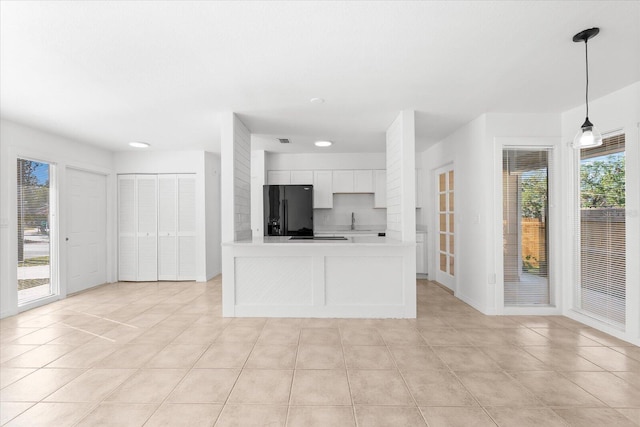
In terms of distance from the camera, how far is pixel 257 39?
2.33 m

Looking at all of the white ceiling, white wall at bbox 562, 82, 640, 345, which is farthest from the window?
the white ceiling

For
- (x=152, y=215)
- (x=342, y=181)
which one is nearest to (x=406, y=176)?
(x=342, y=181)

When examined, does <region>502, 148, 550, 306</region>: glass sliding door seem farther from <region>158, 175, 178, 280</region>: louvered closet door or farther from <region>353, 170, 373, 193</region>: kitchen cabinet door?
<region>158, 175, 178, 280</region>: louvered closet door

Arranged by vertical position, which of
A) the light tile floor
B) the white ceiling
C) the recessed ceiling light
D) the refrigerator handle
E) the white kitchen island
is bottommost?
the light tile floor

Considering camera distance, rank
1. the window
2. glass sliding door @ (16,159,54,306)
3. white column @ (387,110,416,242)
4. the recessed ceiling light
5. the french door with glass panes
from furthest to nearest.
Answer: the recessed ceiling light, the french door with glass panes, glass sliding door @ (16,159,54,306), white column @ (387,110,416,242), the window

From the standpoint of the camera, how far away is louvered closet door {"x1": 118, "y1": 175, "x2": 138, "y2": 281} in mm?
6359

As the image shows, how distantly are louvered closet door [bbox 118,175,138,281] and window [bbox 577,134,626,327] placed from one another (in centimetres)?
694

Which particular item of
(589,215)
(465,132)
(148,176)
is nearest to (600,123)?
(589,215)

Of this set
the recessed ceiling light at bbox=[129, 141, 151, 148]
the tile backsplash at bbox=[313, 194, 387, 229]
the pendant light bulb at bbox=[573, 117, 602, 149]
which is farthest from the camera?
the tile backsplash at bbox=[313, 194, 387, 229]

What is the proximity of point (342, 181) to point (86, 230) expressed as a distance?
4.57 m

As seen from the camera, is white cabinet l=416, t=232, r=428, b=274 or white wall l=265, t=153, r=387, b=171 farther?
white wall l=265, t=153, r=387, b=171

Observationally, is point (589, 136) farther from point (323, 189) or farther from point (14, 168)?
point (14, 168)

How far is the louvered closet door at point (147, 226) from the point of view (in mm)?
6363

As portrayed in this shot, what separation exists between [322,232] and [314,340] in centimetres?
324
